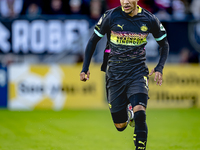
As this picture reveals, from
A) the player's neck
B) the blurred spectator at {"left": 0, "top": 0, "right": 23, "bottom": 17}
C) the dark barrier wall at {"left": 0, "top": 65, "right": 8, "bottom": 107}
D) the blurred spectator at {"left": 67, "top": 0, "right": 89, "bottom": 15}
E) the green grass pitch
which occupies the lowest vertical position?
the dark barrier wall at {"left": 0, "top": 65, "right": 8, "bottom": 107}

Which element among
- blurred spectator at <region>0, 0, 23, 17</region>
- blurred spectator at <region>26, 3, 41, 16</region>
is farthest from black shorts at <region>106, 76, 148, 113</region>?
blurred spectator at <region>0, 0, 23, 17</region>

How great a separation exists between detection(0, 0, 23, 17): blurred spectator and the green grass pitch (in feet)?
11.9

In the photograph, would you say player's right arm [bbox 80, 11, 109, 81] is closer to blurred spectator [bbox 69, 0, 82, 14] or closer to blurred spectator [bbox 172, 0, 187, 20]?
blurred spectator [bbox 69, 0, 82, 14]

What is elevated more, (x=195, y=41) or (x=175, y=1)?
(x=175, y=1)

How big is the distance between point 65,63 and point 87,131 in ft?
15.8

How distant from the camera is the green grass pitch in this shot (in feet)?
24.4

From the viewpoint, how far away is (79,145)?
24.3ft

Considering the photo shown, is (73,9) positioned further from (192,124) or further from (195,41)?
(192,124)

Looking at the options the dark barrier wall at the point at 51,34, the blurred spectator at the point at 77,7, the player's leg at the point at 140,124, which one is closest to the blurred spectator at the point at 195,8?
the dark barrier wall at the point at 51,34

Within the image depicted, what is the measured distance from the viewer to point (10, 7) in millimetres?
14242

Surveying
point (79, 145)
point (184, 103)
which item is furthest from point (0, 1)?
point (79, 145)

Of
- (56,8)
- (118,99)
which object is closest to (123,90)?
(118,99)

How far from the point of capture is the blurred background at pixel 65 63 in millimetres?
13336

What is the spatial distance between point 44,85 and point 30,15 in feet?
8.15
